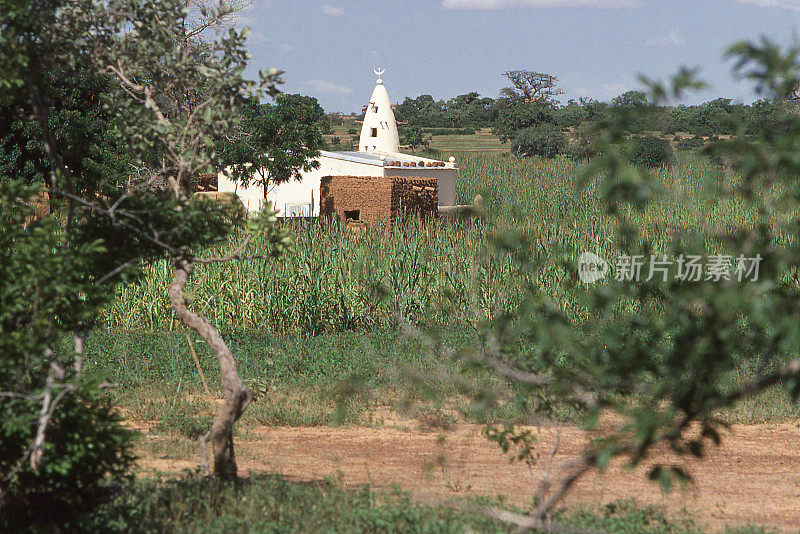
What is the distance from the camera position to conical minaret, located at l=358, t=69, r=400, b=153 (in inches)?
1152

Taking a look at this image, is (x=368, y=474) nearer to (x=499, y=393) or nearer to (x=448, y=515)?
(x=448, y=515)

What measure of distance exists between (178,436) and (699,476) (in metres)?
4.68

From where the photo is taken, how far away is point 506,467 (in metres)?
7.17

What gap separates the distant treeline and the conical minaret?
7722mm

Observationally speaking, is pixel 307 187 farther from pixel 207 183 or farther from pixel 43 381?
pixel 43 381

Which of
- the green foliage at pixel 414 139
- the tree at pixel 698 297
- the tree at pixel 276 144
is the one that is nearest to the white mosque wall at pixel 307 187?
the tree at pixel 276 144

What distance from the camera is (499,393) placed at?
11.9ft

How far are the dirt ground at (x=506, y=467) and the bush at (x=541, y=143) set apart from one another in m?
43.0

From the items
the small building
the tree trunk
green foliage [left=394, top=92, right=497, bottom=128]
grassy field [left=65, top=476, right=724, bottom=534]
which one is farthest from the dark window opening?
green foliage [left=394, top=92, right=497, bottom=128]

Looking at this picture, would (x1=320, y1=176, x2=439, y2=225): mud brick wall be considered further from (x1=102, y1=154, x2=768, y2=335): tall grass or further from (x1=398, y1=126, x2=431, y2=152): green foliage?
(x1=398, y1=126, x2=431, y2=152): green foliage

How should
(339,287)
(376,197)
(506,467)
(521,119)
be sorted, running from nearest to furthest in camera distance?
(506,467), (339,287), (376,197), (521,119)

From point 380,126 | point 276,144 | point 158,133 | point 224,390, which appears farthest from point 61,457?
point 380,126

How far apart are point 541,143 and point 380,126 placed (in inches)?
939

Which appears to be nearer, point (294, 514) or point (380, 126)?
point (294, 514)
